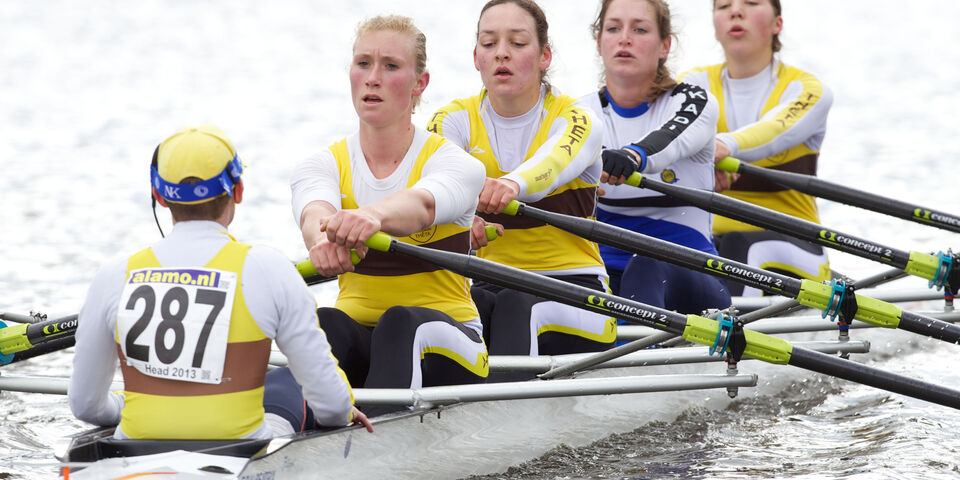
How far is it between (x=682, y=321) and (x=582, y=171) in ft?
3.11

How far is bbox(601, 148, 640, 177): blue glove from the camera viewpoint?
493 cm

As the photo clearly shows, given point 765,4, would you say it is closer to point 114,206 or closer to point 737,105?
point 737,105

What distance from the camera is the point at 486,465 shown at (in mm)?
3980

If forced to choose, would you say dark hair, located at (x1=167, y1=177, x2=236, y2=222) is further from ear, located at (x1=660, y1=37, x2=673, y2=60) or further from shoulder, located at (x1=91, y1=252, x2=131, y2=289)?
ear, located at (x1=660, y1=37, x2=673, y2=60)

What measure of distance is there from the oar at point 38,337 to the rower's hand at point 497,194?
2.20 ft

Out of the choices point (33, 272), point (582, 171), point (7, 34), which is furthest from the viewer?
point (7, 34)

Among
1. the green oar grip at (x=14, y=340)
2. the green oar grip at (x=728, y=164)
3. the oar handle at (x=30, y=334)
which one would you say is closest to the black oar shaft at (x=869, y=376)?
the green oar grip at (x=728, y=164)

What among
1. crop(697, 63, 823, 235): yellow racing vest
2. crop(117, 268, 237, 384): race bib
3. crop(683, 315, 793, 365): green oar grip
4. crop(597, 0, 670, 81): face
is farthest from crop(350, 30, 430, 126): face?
crop(697, 63, 823, 235): yellow racing vest

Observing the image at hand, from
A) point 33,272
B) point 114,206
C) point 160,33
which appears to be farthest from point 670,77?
point 160,33

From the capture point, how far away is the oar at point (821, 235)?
15.5 feet

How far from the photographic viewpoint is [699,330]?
12.8 feet

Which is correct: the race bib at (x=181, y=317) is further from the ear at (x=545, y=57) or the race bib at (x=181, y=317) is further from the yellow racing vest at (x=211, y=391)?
the ear at (x=545, y=57)

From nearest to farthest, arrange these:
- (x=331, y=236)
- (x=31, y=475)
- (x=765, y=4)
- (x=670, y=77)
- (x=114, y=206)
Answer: (x=331, y=236) → (x=31, y=475) → (x=670, y=77) → (x=765, y=4) → (x=114, y=206)

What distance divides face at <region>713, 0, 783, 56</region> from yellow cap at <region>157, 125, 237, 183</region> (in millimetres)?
4283
